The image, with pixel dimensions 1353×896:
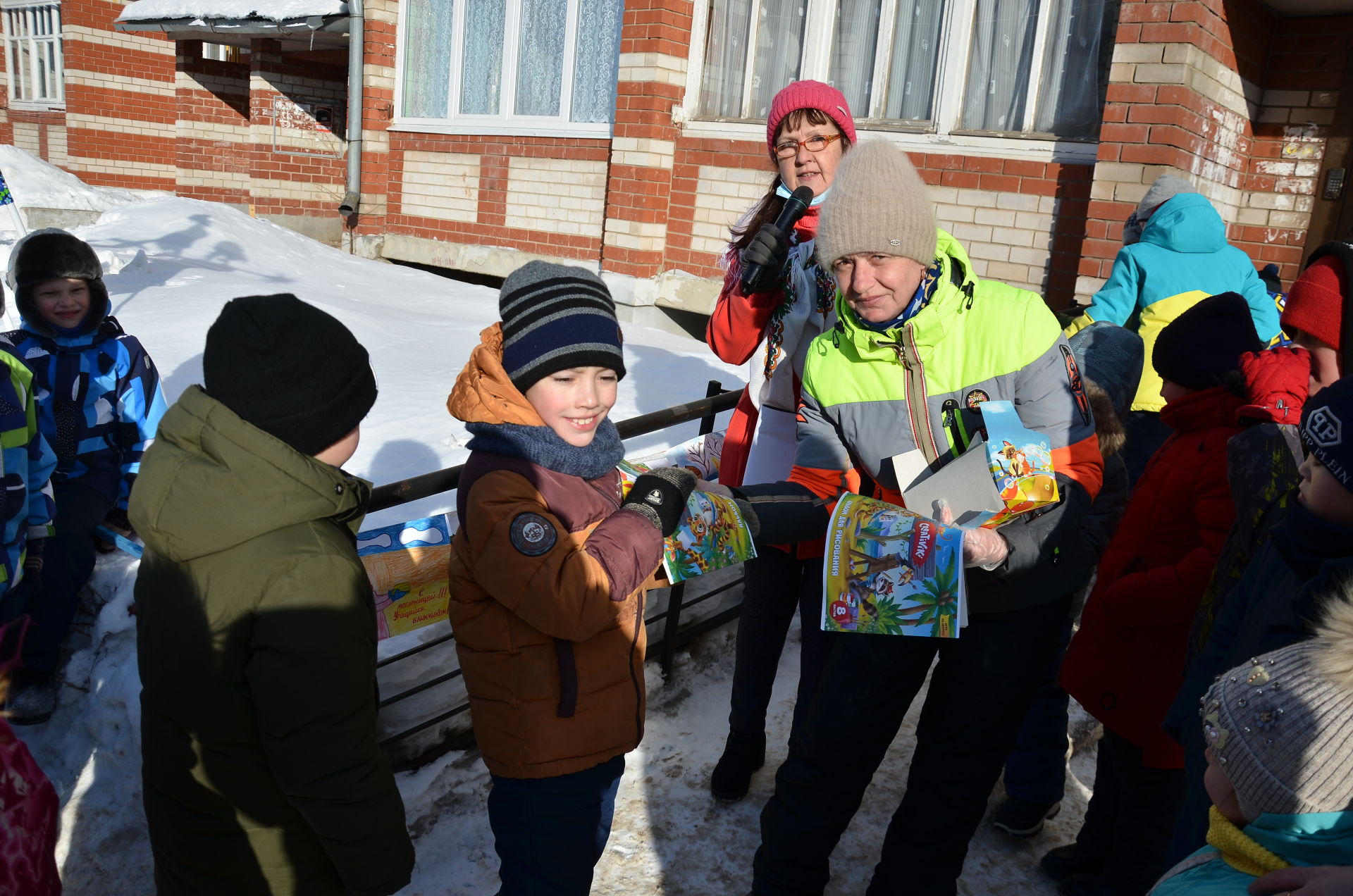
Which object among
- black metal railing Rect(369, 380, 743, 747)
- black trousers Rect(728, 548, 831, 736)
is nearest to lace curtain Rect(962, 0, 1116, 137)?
black metal railing Rect(369, 380, 743, 747)

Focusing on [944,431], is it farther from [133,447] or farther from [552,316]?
[133,447]

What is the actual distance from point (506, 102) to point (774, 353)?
28.7ft

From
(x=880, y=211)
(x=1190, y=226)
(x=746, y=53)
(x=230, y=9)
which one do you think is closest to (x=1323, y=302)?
(x=880, y=211)

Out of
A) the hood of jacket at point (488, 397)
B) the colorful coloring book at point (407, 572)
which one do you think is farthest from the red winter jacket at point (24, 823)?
the colorful coloring book at point (407, 572)

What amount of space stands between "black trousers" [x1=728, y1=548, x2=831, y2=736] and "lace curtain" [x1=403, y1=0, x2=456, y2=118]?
387 inches

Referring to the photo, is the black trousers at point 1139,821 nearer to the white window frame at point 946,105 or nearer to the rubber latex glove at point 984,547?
the rubber latex glove at point 984,547

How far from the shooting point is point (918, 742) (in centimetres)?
220

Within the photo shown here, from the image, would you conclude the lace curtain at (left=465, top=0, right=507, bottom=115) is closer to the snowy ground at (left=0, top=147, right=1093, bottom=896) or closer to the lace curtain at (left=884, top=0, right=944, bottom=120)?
the lace curtain at (left=884, top=0, right=944, bottom=120)

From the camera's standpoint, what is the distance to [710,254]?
28.5 ft

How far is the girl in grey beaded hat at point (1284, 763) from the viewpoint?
1104 mm

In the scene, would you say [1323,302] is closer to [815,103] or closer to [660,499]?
[815,103]

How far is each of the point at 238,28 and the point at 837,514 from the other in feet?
44.2

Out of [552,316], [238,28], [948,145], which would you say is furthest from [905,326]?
[238,28]

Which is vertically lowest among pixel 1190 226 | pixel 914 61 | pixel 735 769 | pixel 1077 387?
pixel 735 769
